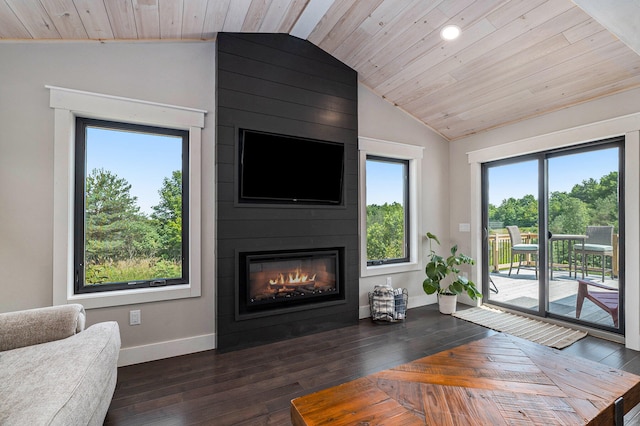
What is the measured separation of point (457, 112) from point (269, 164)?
97.1 inches

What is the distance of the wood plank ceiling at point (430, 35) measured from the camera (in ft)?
7.31

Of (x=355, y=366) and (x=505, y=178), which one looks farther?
(x=505, y=178)

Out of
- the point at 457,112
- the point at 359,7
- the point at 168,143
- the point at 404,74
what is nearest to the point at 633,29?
the point at 359,7

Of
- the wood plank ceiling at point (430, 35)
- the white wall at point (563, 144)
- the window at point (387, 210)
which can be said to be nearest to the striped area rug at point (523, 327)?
the white wall at point (563, 144)

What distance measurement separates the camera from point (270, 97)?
3.00 m

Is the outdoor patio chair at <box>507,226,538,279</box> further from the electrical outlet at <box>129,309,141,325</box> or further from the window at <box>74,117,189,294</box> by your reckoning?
the electrical outlet at <box>129,309,141,325</box>

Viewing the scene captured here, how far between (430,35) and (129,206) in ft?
10.1

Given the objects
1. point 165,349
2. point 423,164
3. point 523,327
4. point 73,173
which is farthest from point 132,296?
point 523,327

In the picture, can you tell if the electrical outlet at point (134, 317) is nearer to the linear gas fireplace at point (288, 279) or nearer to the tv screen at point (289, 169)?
the linear gas fireplace at point (288, 279)

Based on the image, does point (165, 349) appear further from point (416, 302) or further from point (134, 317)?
point (416, 302)

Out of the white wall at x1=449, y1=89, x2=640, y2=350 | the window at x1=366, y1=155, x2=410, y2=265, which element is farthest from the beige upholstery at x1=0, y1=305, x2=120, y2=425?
the white wall at x1=449, y1=89, x2=640, y2=350

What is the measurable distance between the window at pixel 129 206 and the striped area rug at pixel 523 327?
10.7 ft

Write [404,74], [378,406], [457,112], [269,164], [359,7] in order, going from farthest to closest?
1. [457,112]
2. [404,74]
3. [269,164]
4. [359,7]
5. [378,406]

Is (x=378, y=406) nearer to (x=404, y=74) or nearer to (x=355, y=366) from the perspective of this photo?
(x=355, y=366)
